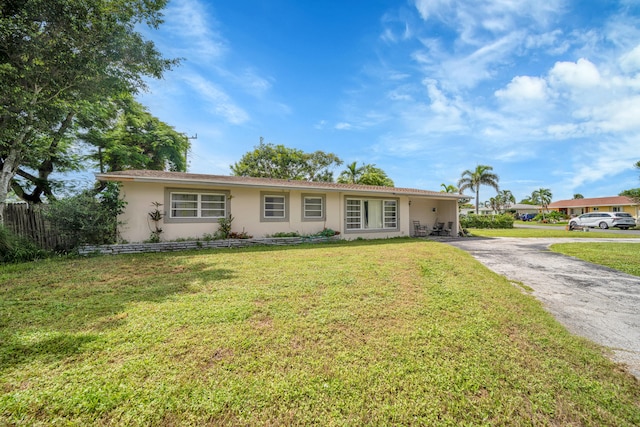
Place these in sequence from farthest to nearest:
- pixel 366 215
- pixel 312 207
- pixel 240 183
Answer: pixel 366 215 → pixel 312 207 → pixel 240 183

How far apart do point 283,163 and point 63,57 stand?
21709 mm

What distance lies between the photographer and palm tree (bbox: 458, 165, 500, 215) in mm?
29359

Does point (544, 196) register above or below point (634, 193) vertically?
above

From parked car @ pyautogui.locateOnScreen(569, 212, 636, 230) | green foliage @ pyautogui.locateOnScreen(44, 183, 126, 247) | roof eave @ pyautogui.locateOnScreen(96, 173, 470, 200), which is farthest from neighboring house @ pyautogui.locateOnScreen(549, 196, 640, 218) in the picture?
green foliage @ pyautogui.locateOnScreen(44, 183, 126, 247)

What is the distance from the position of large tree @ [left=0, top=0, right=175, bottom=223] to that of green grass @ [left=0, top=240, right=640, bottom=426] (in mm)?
6025

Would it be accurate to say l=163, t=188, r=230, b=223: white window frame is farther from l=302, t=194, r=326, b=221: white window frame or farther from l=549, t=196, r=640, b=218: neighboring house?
l=549, t=196, r=640, b=218: neighboring house

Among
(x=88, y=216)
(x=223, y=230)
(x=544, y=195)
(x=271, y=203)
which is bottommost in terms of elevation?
(x=223, y=230)

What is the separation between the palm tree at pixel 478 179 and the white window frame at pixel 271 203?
27.5m

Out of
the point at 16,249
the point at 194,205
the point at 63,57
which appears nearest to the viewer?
the point at 63,57

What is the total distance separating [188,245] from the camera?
902cm

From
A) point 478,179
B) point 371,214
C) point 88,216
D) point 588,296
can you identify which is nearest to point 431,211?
point 371,214

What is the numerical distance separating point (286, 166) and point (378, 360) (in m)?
27.5

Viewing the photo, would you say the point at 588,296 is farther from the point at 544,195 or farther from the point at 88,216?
the point at 544,195

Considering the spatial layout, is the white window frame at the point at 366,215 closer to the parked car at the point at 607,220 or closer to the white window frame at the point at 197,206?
the white window frame at the point at 197,206
